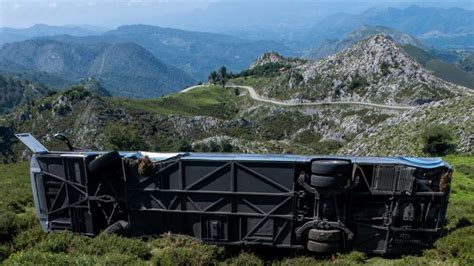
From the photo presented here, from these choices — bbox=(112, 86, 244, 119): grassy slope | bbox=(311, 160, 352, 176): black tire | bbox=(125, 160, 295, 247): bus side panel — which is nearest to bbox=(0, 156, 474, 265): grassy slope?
bbox=(125, 160, 295, 247): bus side panel

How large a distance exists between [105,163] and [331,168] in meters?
7.20

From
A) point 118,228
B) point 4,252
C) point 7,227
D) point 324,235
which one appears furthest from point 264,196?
point 7,227

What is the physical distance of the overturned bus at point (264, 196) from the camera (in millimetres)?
11719

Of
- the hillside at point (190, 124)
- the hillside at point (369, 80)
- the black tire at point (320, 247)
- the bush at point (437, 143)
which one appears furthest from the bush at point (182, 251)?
the hillside at point (369, 80)

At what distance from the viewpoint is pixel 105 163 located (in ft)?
42.1

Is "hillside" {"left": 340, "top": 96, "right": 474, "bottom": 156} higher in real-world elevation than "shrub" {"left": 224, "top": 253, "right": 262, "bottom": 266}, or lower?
lower

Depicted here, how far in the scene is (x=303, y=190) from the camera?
12.0 m

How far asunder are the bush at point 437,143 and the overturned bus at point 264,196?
985 inches

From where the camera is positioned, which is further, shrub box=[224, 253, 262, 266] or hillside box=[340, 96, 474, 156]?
hillside box=[340, 96, 474, 156]

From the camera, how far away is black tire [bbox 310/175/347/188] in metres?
11.5

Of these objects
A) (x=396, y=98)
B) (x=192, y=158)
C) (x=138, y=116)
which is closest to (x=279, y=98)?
(x=396, y=98)

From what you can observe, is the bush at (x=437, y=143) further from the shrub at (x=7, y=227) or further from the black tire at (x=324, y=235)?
the shrub at (x=7, y=227)

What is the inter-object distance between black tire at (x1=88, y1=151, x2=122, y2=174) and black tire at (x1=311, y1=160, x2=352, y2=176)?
6419 mm

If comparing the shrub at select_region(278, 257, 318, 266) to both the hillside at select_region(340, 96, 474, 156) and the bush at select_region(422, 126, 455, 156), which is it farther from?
the hillside at select_region(340, 96, 474, 156)
